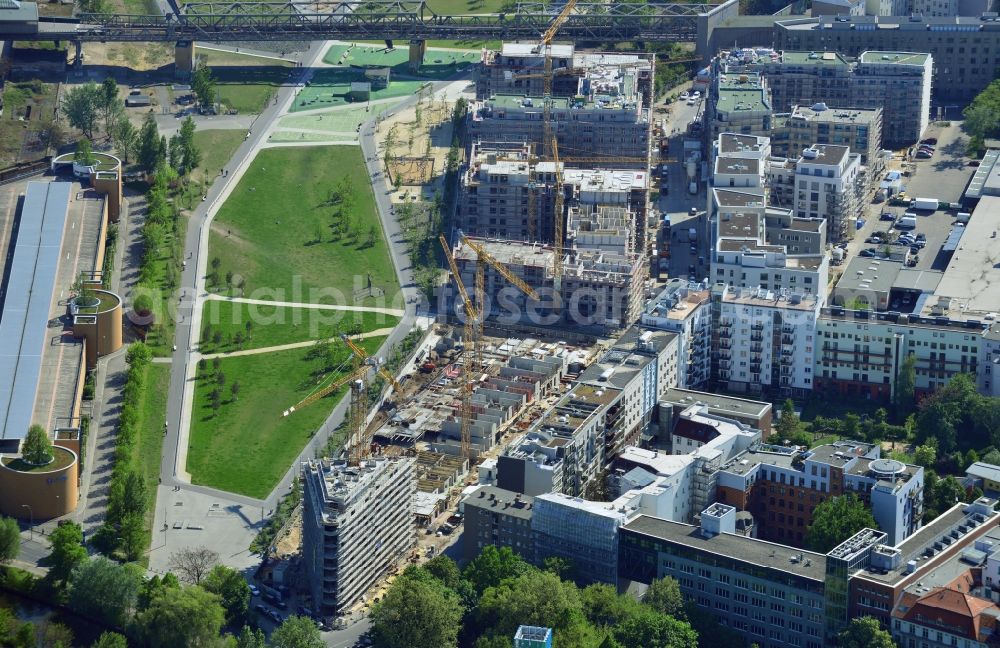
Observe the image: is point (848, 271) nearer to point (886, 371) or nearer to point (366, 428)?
point (886, 371)

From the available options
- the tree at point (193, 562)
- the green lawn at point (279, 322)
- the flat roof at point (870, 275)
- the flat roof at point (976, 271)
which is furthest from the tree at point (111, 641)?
the flat roof at point (976, 271)

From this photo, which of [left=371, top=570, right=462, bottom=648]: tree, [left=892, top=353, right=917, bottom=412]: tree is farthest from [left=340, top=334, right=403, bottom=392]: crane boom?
[left=892, top=353, right=917, bottom=412]: tree

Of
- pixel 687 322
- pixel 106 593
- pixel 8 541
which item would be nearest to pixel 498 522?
pixel 106 593

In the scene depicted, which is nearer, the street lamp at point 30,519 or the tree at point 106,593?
the tree at point 106,593

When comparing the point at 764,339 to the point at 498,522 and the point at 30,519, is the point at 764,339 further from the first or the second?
the point at 30,519

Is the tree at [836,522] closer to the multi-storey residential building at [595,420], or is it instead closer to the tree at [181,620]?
the multi-storey residential building at [595,420]
